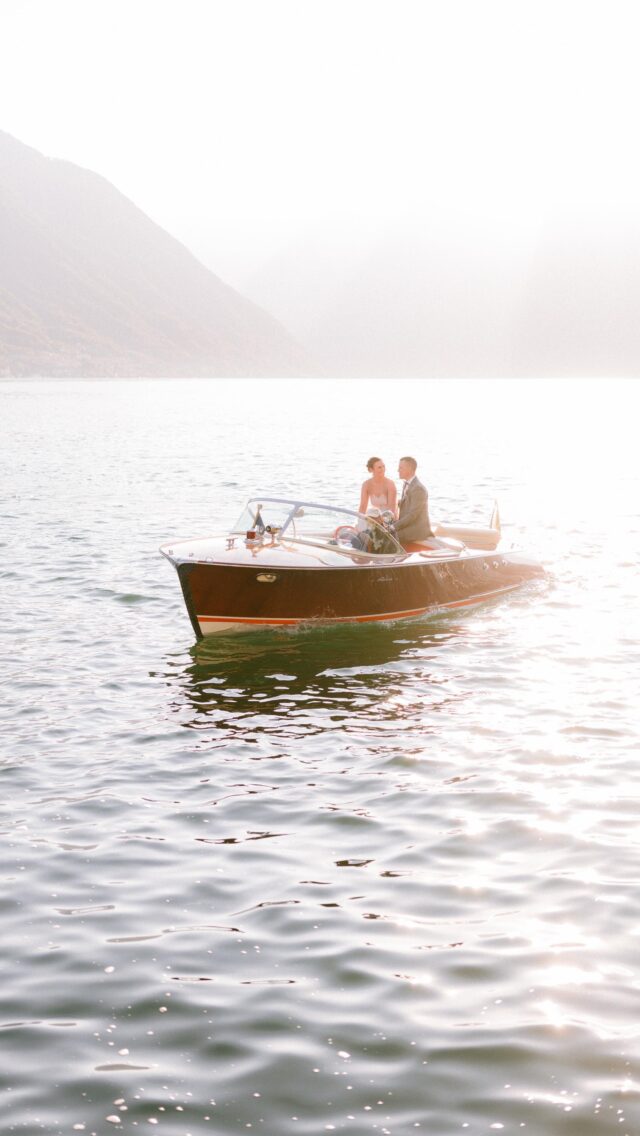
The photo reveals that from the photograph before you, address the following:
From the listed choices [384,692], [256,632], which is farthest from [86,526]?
[384,692]

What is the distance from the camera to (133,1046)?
6301 millimetres

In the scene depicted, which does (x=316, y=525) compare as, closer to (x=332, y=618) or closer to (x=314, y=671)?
(x=332, y=618)

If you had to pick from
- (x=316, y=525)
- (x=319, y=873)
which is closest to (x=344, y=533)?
(x=316, y=525)

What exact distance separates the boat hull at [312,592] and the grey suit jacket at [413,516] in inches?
23.9

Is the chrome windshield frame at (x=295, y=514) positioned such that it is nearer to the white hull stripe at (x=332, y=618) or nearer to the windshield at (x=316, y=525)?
the windshield at (x=316, y=525)

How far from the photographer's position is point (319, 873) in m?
8.63

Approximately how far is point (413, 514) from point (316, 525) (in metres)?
1.75

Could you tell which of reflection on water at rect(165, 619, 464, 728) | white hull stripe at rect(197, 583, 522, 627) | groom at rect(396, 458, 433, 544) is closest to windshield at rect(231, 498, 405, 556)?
groom at rect(396, 458, 433, 544)

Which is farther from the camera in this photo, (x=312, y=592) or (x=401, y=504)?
(x=401, y=504)

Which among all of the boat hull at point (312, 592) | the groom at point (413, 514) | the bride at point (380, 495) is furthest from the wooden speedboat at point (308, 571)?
the bride at point (380, 495)

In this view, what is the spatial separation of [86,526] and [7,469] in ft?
Answer: 61.4

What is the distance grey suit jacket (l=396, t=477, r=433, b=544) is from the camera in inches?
696

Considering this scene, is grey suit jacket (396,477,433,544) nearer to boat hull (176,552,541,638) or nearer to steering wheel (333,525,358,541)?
boat hull (176,552,541,638)

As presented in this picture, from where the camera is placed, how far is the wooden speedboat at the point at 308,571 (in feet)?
51.4
